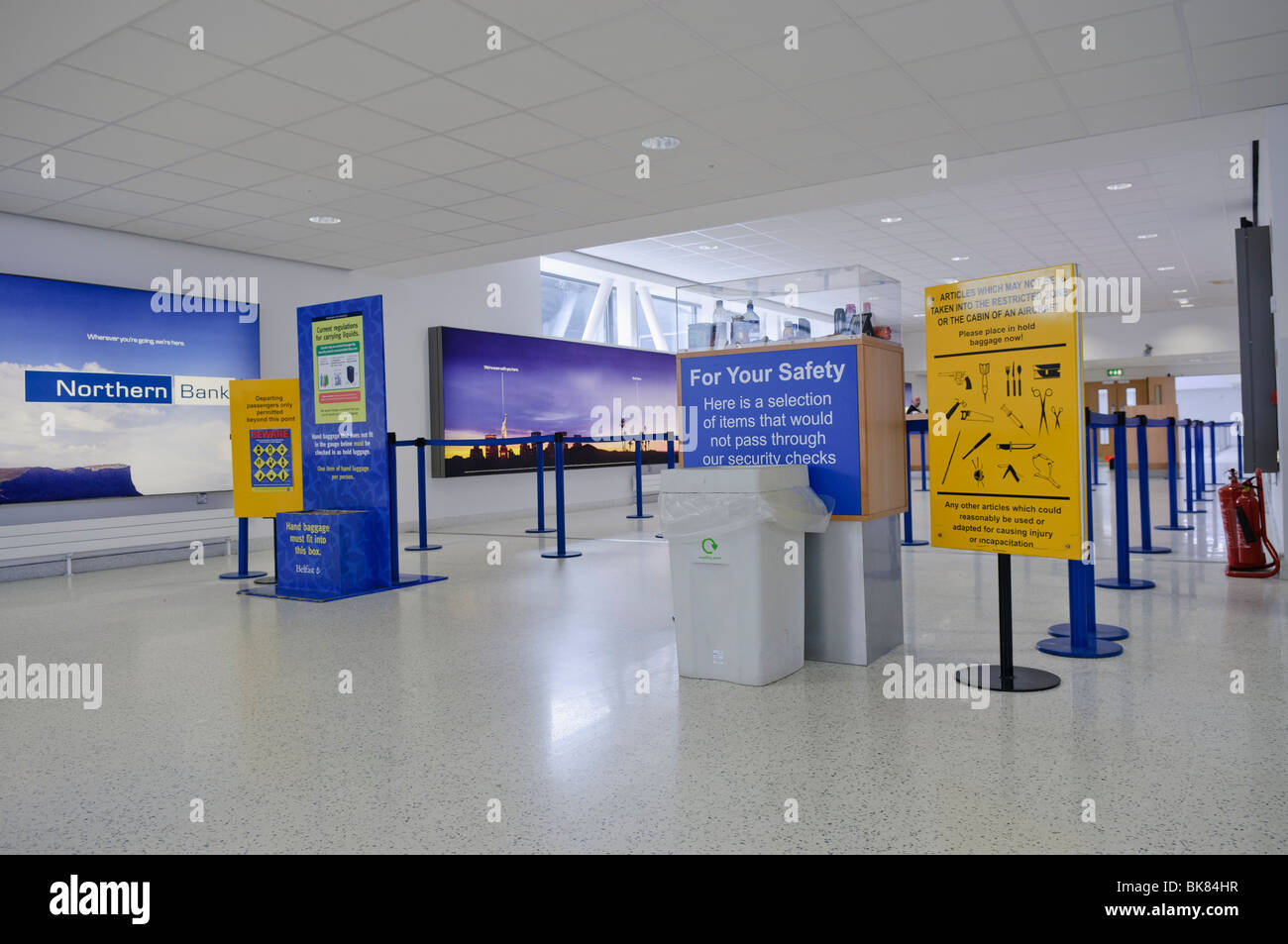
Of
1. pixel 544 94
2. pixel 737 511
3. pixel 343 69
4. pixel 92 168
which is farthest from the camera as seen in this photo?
pixel 92 168

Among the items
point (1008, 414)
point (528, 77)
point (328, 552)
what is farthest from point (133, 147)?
point (1008, 414)

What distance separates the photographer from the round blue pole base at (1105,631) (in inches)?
148

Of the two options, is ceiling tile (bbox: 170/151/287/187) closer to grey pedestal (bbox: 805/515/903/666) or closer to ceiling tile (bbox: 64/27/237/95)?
ceiling tile (bbox: 64/27/237/95)

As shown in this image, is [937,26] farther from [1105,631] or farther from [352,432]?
[352,432]

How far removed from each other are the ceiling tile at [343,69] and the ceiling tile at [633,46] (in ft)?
2.95

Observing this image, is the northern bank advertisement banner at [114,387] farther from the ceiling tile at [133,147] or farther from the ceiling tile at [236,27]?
the ceiling tile at [236,27]

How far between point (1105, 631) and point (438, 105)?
15.0 ft

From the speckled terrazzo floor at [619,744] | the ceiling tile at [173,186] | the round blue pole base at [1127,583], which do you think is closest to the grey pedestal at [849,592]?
the speckled terrazzo floor at [619,744]

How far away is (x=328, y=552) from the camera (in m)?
5.45
